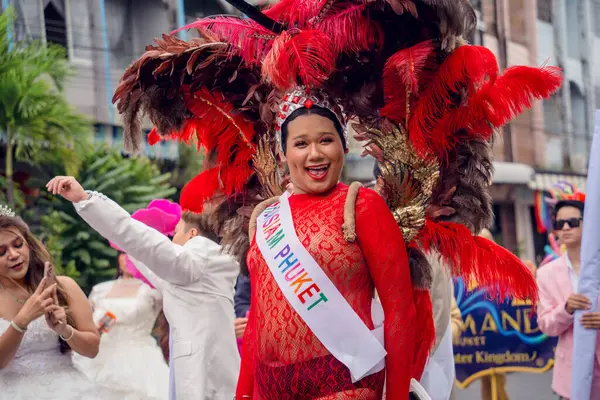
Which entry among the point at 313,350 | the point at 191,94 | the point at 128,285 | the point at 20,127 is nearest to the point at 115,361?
the point at 128,285

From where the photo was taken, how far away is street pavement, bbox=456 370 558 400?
29.4ft

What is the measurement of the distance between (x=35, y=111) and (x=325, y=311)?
7933 mm

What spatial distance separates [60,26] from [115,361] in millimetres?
10552

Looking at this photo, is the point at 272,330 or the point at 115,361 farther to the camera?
the point at 115,361

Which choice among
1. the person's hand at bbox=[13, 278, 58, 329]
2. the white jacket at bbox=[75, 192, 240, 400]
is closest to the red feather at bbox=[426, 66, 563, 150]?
the white jacket at bbox=[75, 192, 240, 400]

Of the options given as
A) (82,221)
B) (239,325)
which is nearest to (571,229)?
(239,325)

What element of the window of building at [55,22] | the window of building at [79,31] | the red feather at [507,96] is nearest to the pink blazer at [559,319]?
the red feather at [507,96]

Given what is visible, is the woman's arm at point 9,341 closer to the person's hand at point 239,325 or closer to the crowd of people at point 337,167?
the crowd of people at point 337,167

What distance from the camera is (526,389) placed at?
9.38 meters

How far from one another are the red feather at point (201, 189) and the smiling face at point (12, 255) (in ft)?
4.04

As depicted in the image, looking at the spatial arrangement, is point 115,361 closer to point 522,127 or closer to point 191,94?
point 191,94

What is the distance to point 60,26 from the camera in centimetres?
1616

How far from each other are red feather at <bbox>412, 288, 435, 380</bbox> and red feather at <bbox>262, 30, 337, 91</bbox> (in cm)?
93

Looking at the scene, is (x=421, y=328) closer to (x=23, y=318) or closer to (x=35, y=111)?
(x=23, y=318)
